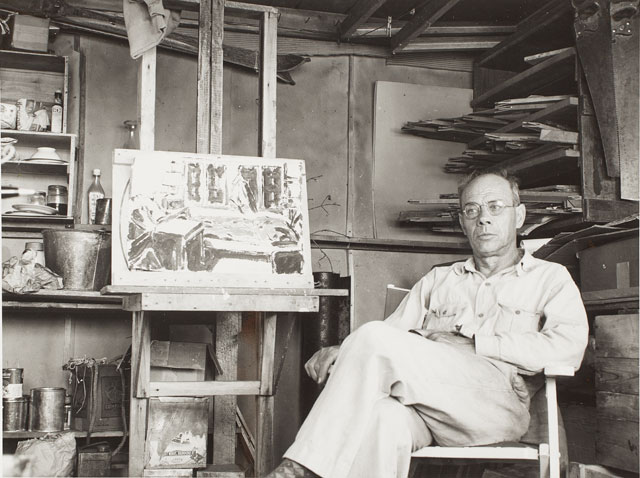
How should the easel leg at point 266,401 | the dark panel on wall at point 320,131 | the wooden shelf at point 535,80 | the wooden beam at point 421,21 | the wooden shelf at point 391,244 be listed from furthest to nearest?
the dark panel on wall at point 320,131 → the wooden shelf at point 391,244 → the wooden beam at point 421,21 → the wooden shelf at point 535,80 → the easel leg at point 266,401

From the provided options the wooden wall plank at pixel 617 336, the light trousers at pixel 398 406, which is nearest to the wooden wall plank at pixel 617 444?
the wooden wall plank at pixel 617 336

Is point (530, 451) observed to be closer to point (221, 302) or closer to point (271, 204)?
point (221, 302)

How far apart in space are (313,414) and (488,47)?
3.59m

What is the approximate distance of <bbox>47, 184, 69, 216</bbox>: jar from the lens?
4410 millimetres

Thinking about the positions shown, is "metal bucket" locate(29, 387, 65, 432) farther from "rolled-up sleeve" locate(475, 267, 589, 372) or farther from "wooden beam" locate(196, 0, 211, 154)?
"rolled-up sleeve" locate(475, 267, 589, 372)

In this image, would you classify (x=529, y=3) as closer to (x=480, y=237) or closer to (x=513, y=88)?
(x=513, y=88)

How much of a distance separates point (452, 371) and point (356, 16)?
3.00 metres

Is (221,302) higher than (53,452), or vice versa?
(221,302)

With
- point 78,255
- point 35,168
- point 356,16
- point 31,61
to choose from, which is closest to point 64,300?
point 78,255

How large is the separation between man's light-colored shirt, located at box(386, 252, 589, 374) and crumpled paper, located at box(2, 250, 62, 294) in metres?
1.83

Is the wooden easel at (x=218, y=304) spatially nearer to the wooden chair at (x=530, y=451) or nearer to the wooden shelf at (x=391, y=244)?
the wooden chair at (x=530, y=451)

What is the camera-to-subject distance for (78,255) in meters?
3.93

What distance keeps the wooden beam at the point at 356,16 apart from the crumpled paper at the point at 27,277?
2.33 meters

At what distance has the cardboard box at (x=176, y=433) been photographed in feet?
10.2
